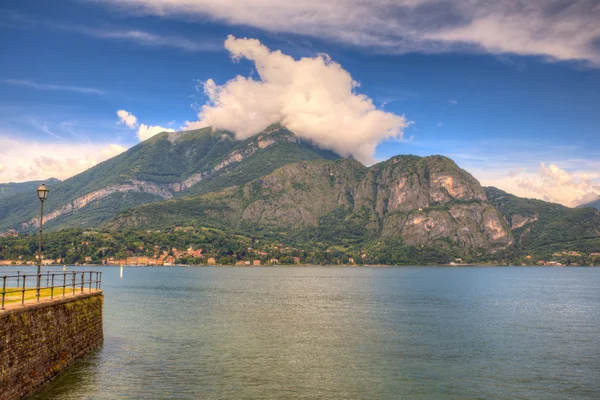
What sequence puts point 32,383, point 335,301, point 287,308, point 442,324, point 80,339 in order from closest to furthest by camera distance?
point 32,383 → point 80,339 → point 442,324 → point 287,308 → point 335,301

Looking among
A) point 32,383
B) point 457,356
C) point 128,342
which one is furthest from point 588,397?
→ point 128,342

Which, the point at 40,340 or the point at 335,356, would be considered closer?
the point at 40,340

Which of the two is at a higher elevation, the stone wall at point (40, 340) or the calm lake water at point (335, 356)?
the stone wall at point (40, 340)

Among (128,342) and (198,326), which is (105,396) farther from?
(198,326)

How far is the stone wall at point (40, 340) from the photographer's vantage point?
26.0m

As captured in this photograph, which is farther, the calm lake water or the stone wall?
the calm lake water

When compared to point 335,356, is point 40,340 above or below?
above

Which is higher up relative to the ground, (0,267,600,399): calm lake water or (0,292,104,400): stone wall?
(0,292,104,400): stone wall

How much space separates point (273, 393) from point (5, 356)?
17.3 meters

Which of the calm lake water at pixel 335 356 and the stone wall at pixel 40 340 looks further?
the calm lake water at pixel 335 356

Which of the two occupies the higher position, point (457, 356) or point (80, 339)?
point (80, 339)

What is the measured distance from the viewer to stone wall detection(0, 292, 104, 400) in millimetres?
26047

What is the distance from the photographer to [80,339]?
132ft

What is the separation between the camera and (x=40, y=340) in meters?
30.9
